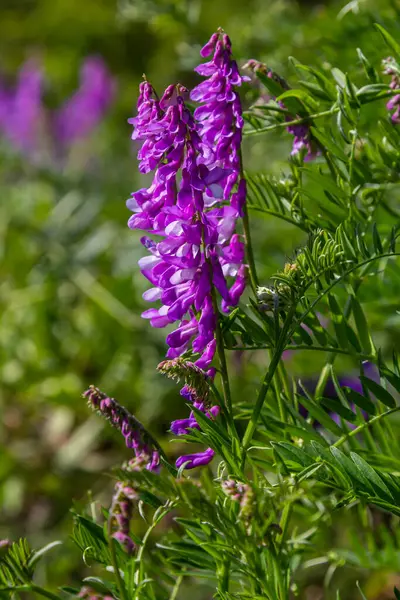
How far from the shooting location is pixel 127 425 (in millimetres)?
699

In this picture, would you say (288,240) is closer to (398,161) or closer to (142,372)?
(142,372)

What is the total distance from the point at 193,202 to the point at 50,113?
2.85 m

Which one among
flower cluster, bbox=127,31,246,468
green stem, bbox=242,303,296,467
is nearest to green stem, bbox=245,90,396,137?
flower cluster, bbox=127,31,246,468

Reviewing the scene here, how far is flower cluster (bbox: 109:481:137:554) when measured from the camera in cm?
68

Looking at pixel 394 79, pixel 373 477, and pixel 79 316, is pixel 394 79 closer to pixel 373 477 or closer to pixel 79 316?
pixel 373 477

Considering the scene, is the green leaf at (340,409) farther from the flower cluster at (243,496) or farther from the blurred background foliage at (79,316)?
the blurred background foliage at (79,316)

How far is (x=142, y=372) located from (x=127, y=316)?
16 cm

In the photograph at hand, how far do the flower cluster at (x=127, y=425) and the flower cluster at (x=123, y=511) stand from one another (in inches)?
1.1

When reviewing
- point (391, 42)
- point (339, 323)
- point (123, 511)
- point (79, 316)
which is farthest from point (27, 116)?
point (123, 511)

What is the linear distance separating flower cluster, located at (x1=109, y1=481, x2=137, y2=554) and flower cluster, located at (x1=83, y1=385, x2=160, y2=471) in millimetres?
28

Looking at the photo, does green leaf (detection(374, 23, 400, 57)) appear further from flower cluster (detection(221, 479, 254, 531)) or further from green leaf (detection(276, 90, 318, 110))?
flower cluster (detection(221, 479, 254, 531))

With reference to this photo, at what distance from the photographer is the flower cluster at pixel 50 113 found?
10.5 ft

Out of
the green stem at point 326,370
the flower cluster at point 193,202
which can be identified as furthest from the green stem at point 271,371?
the green stem at point 326,370

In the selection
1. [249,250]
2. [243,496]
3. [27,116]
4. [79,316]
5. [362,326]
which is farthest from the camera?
[27,116]
